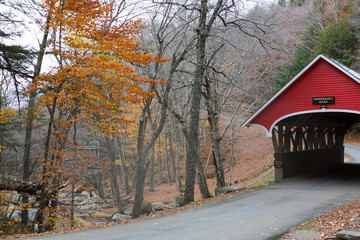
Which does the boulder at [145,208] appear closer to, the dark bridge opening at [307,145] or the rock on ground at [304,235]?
the dark bridge opening at [307,145]

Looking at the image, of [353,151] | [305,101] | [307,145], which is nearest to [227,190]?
[305,101]

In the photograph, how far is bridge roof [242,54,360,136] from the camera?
11.3m

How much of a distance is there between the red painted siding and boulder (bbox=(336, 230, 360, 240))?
22.4 ft

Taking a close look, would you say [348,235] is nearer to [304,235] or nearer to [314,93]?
[304,235]

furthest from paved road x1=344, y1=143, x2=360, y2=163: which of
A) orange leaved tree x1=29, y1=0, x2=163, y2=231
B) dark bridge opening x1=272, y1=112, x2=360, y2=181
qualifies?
orange leaved tree x1=29, y1=0, x2=163, y2=231

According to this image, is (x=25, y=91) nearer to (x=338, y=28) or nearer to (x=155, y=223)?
(x=155, y=223)

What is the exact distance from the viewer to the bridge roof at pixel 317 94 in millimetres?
11312

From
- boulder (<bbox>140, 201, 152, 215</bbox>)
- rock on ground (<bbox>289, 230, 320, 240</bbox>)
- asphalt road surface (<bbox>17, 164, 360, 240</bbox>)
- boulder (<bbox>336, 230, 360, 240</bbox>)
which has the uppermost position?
boulder (<bbox>336, 230, 360, 240</bbox>)

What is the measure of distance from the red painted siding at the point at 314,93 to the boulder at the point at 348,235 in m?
6.81

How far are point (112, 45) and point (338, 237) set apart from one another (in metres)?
9.12

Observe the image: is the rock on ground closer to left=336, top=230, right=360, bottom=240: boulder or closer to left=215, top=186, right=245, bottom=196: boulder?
left=336, top=230, right=360, bottom=240: boulder

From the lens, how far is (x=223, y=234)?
633 cm

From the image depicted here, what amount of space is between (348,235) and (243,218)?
2.58 meters

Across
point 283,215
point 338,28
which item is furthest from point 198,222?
point 338,28
